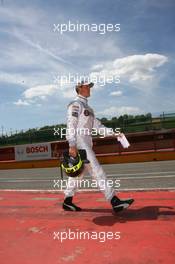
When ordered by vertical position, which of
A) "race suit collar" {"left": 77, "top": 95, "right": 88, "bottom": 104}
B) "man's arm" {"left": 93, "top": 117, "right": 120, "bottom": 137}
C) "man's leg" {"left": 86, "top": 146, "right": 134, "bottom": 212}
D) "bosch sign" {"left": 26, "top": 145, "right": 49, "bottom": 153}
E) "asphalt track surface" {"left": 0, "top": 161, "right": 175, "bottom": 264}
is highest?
"race suit collar" {"left": 77, "top": 95, "right": 88, "bottom": 104}

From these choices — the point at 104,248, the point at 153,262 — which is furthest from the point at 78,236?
the point at 153,262

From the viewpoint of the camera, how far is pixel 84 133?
18.4ft

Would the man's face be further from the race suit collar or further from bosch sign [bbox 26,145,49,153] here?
bosch sign [bbox 26,145,49,153]

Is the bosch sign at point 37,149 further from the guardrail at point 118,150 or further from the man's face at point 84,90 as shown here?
the man's face at point 84,90

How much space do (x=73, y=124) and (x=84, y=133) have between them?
0.22 m

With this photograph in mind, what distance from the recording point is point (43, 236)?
476cm

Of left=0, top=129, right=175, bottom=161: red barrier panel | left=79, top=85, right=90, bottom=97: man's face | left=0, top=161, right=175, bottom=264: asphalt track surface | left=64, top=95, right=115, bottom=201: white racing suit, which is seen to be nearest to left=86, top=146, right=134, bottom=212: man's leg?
left=64, top=95, right=115, bottom=201: white racing suit

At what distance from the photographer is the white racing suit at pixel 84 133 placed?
552 cm

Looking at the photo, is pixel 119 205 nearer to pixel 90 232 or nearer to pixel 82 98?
pixel 90 232

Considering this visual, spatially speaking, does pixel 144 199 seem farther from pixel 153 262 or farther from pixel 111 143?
pixel 111 143

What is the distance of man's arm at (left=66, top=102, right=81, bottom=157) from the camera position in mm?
5508

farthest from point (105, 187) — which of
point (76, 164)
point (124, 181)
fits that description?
point (124, 181)

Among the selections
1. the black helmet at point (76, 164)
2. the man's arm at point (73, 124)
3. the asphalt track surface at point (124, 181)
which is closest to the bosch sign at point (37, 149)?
the asphalt track surface at point (124, 181)

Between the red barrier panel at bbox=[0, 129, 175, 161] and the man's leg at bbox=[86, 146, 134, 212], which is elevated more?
the red barrier panel at bbox=[0, 129, 175, 161]
